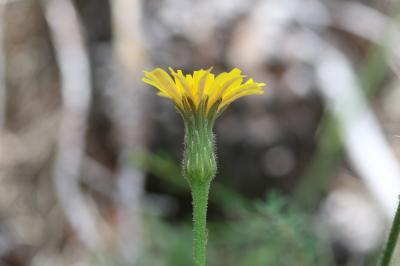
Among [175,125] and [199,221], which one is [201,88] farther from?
[175,125]

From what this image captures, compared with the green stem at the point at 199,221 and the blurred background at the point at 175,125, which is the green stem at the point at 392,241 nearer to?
the green stem at the point at 199,221

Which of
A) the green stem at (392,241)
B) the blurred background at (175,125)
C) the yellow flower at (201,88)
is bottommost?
the green stem at (392,241)

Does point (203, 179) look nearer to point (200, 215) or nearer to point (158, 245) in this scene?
point (200, 215)

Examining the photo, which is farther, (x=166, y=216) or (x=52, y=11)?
(x=52, y=11)

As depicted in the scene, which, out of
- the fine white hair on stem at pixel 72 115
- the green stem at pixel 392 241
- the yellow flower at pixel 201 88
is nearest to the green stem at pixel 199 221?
the yellow flower at pixel 201 88

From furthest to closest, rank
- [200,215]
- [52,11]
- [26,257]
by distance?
[52,11] < [26,257] < [200,215]

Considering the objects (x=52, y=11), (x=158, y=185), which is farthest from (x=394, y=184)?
(x=52, y=11)
